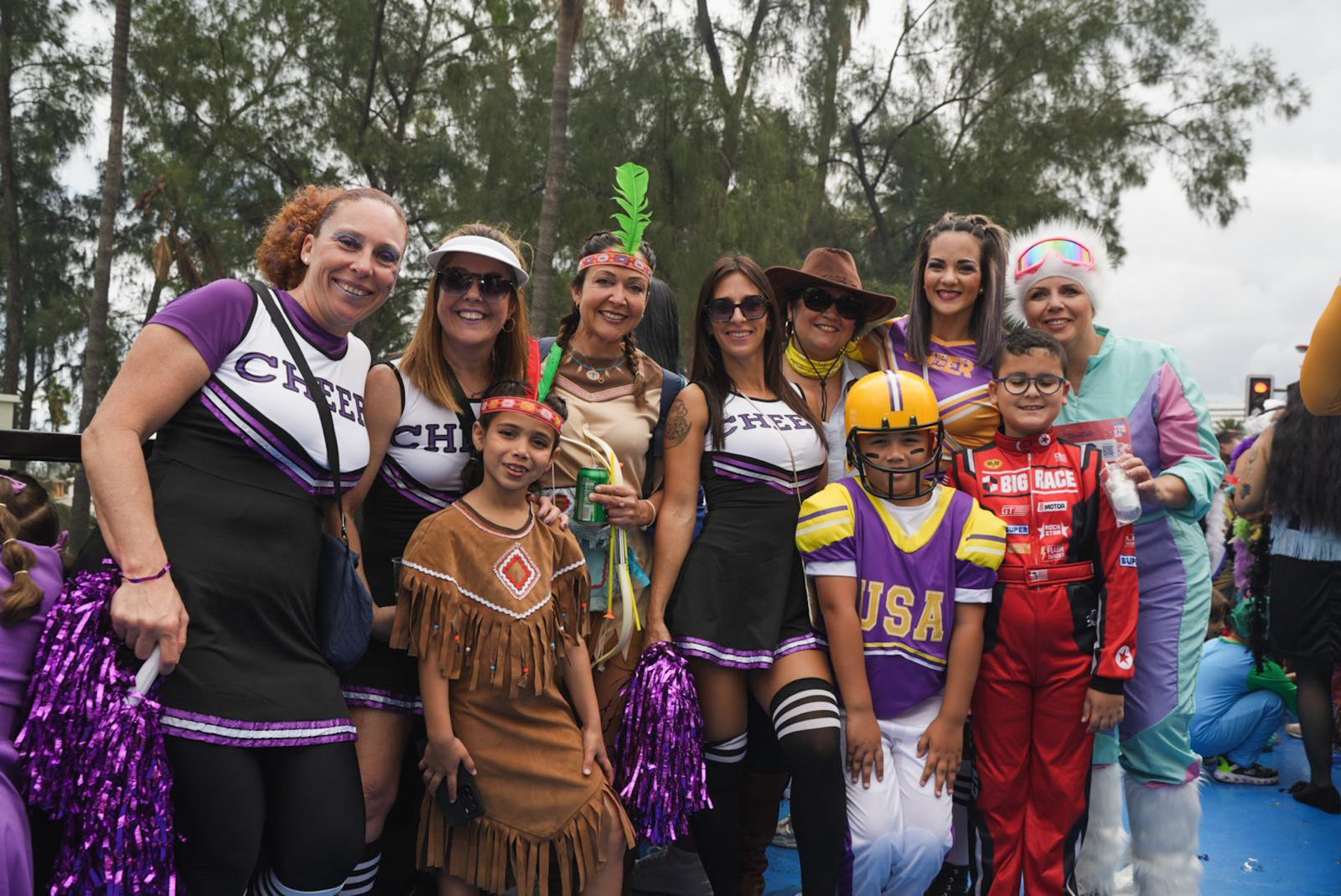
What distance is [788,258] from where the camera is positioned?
52.6 ft

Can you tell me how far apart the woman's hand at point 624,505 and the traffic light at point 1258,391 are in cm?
1375

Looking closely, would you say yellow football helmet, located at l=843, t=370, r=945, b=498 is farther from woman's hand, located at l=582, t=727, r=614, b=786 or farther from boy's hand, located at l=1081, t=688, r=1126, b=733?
woman's hand, located at l=582, t=727, r=614, b=786

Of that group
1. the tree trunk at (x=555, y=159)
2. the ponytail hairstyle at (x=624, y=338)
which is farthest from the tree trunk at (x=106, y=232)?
the ponytail hairstyle at (x=624, y=338)

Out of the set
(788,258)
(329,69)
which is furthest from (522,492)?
(329,69)

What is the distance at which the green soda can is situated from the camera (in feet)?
10.4

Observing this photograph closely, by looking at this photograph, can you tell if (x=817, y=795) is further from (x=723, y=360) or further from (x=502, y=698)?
(x=723, y=360)

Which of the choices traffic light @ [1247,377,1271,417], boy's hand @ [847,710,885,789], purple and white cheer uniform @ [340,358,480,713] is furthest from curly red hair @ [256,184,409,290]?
traffic light @ [1247,377,1271,417]

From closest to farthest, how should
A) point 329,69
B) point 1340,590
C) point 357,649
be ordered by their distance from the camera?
point 357,649 → point 1340,590 → point 329,69

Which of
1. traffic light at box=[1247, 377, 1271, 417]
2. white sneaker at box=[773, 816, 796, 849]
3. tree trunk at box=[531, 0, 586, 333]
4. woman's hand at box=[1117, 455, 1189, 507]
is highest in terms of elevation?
tree trunk at box=[531, 0, 586, 333]

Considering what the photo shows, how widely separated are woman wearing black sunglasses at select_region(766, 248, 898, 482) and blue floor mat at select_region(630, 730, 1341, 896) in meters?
1.95

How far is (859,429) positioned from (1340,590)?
3.61 metres

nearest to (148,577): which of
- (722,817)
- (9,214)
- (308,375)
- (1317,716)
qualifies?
(308,375)

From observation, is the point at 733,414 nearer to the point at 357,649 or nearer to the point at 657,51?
the point at 357,649

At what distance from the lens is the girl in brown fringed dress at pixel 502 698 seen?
279 centimetres
